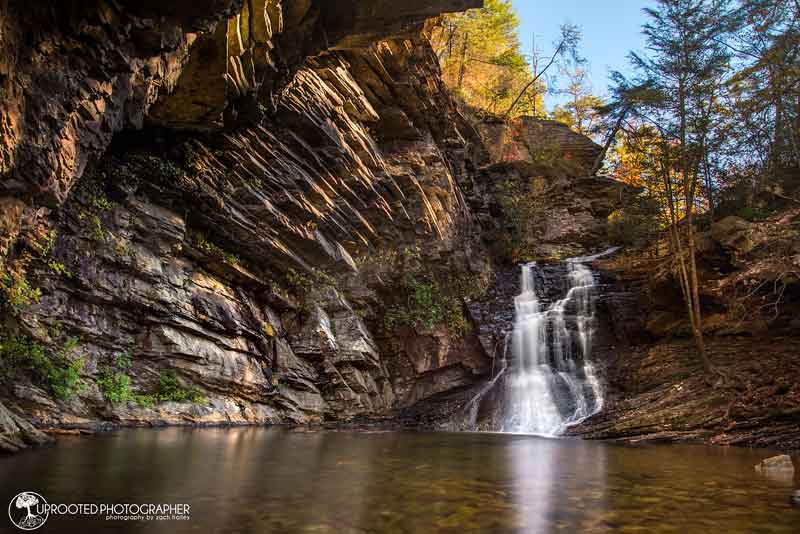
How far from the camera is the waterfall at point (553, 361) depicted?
15727 millimetres

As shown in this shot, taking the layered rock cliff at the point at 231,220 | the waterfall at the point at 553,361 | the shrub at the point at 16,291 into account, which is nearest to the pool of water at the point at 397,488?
the layered rock cliff at the point at 231,220

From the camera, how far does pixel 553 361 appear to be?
1827cm

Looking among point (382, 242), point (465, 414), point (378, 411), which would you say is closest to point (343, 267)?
point (382, 242)

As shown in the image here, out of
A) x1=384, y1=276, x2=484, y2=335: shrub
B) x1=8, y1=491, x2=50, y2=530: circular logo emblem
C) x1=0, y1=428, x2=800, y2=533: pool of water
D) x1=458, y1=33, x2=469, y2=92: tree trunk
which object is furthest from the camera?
x1=458, y1=33, x2=469, y2=92: tree trunk

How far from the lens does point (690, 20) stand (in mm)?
16016

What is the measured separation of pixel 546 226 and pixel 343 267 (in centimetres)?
1433

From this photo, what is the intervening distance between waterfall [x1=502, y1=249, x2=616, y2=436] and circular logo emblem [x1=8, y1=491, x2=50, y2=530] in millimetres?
12900

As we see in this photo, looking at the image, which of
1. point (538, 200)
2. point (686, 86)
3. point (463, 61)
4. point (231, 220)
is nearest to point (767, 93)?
point (686, 86)

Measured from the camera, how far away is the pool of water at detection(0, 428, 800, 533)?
4.09 m

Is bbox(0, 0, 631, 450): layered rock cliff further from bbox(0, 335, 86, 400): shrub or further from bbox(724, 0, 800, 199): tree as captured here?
bbox(724, 0, 800, 199): tree

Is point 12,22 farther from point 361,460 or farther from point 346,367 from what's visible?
point 346,367

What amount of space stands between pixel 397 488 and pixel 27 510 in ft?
11.3

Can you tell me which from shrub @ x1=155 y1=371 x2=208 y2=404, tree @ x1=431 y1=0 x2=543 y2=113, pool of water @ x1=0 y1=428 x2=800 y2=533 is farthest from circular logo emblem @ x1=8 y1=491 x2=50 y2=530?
tree @ x1=431 y1=0 x2=543 y2=113

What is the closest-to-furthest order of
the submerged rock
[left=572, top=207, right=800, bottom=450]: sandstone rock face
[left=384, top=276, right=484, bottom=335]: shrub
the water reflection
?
the water reflection, the submerged rock, [left=572, top=207, right=800, bottom=450]: sandstone rock face, [left=384, top=276, right=484, bottom=335]: shrub
